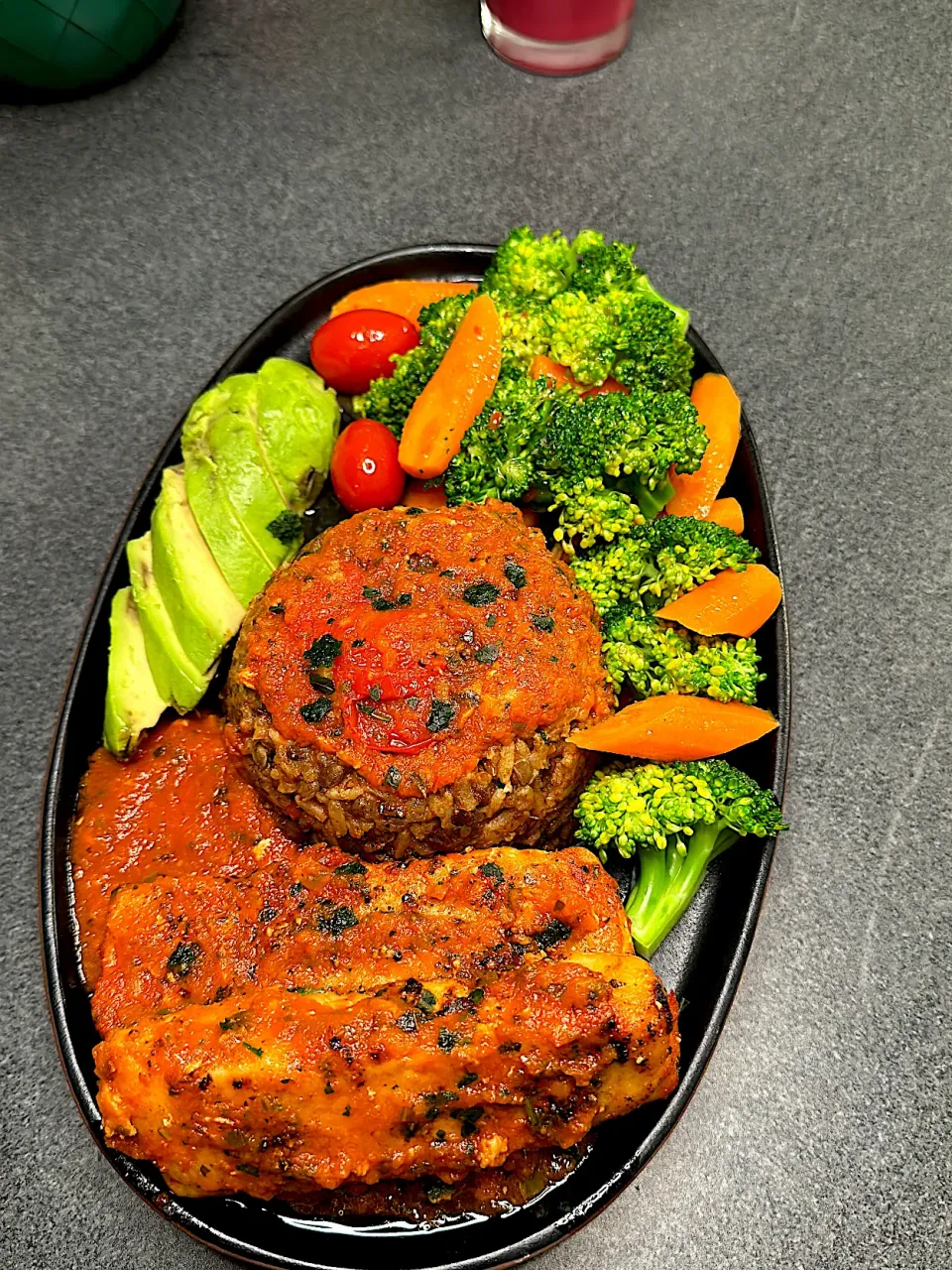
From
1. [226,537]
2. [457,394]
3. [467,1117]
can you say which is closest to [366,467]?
[457,394]

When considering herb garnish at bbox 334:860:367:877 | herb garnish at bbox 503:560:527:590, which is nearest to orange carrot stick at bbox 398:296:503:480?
herb garnish at bbox 503:560:527:590

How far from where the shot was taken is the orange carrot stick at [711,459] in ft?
11.1

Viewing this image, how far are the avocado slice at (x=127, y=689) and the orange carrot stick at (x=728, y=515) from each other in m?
1.79

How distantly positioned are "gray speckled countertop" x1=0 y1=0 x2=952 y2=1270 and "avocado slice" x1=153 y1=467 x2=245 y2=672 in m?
0.87

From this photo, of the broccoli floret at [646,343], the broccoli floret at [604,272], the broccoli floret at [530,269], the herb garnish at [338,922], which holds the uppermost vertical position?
the broccoli floret at [530,269]

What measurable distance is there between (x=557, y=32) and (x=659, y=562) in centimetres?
295

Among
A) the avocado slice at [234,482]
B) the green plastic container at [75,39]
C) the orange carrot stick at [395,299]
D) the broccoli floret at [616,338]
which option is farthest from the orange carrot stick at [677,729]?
the green plastic container at [75,39]

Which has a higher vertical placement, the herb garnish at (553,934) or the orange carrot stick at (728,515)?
the orange carrot stick at (728,515)

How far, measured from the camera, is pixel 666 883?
9.93 feet

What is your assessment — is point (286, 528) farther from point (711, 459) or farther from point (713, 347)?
point (713, 347)

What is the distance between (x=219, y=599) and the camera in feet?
11.0

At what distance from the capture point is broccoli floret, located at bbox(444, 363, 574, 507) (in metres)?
3.33

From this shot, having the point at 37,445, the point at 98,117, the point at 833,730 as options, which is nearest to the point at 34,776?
the point at 37,445

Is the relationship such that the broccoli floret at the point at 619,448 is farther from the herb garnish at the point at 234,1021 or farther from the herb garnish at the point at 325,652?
the herb garnish at the point at 234,1021
